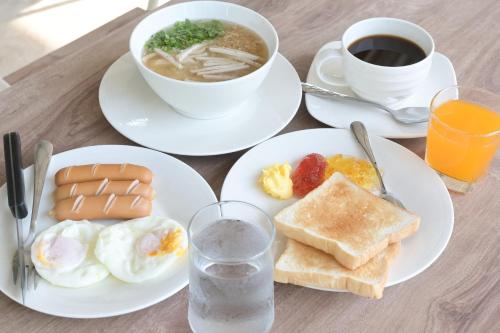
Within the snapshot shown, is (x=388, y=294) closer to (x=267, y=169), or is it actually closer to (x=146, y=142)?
(x=267, y=169)

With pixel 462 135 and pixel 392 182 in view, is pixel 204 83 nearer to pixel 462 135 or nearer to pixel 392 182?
pixel 392 182

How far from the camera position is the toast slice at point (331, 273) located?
1053mm

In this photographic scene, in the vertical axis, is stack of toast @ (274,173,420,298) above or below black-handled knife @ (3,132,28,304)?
below

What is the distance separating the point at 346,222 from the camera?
117cm

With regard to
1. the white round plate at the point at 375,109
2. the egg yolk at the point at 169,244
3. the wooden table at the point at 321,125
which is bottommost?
the wooden table at the point at 321,125

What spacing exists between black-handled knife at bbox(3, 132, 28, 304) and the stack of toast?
47cm

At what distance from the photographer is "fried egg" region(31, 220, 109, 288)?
1.05 metres

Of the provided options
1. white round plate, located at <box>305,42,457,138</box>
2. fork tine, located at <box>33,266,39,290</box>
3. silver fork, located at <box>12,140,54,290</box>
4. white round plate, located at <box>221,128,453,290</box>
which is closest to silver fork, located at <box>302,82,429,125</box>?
white round plate, located at <box>305,42,457,138</box>

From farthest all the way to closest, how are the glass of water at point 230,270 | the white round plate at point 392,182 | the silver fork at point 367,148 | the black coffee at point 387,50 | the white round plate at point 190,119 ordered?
the black coffee at point 387,50
the white round plate at point 190,119
the silver fork at point 367,148
the white round plate at point 392,182
the glass of water at point 230,270

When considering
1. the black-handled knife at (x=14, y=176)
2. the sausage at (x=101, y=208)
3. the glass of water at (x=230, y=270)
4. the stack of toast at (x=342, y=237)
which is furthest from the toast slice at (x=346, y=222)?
the black-handled knife at (x=14, y=176)

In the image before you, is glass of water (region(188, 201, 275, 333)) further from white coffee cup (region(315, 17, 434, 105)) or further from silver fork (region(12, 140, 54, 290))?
white coffee cup (region(315, 17, 434, 105))

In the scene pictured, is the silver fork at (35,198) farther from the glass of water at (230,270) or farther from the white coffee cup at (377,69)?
the white coffee cup at (377,69)

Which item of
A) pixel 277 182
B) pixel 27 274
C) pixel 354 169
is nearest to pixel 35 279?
pixel 27 274

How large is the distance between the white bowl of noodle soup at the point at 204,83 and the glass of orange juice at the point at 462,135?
40cm
